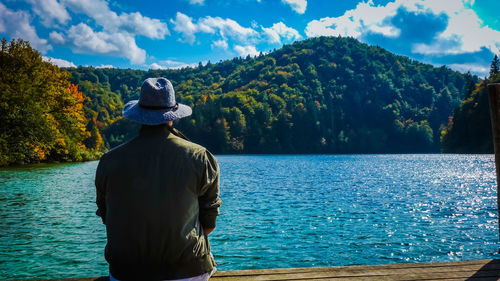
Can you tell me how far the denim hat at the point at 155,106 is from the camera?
2.69 meters

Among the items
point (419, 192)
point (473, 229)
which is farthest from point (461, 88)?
point (473, 229)

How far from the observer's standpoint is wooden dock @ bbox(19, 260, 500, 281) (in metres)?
4.04

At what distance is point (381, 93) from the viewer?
15462cm

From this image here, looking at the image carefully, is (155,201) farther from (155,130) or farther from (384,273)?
(384,273)

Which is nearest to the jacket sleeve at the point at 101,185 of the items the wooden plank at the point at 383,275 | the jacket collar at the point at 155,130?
the jacket collar at the point at 155,130

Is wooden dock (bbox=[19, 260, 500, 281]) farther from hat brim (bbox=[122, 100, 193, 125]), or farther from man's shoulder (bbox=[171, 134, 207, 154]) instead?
hat brim (bbox=[122, 100, 193, 125])

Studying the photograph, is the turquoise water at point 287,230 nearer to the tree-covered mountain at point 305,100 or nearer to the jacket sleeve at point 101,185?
the jacket sleeve at point 101,185

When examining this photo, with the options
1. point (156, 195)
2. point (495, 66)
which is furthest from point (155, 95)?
point (495, 66)

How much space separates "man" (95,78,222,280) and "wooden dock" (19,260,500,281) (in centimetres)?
142

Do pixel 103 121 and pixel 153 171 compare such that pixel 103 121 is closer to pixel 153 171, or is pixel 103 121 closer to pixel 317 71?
pixel 317 71

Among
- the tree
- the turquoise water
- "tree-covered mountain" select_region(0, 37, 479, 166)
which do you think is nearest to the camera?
the turquoise water

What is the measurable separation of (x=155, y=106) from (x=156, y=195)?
2.09ft

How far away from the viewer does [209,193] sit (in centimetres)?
281

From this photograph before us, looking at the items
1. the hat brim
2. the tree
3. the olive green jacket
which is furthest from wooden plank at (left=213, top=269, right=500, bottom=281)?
the tree
